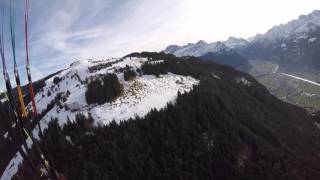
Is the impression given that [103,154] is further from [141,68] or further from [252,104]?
[252,104]

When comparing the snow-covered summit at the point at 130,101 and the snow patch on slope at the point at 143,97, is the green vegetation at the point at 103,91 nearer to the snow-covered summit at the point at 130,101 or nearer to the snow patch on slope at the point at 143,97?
the snow-covered summit at the point at 130,101

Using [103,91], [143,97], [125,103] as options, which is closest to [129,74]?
[103,91]

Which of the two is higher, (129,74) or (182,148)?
(129,74)

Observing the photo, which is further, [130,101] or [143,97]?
[143,97]

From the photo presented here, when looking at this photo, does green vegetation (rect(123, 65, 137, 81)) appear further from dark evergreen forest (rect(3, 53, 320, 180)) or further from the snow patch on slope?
dark evergreen forest (rect(3, 53, 320, 180))

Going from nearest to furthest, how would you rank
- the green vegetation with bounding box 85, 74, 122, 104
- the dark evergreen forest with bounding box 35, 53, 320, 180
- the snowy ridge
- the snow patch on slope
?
the dark evergreen forest with bounding box 35, 53, 320, 180 < the snow patch on slope < the snowy ridge < the green vegetation with bounding box 85, 74, 122, 104

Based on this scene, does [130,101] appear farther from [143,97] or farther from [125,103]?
[143,97]

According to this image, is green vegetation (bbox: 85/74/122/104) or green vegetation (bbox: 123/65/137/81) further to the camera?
green vegetation (bbox: 123/65/137/81)

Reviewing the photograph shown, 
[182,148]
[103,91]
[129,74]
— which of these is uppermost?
[129,74]

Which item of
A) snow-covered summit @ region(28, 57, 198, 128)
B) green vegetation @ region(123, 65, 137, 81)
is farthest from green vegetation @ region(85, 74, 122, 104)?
green vegetation @ region(123, 65, 137, 81)

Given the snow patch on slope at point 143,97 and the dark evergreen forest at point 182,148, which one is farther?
the snow patch on slope at point 143,97

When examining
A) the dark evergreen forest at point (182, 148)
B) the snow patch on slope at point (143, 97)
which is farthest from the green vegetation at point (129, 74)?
the dark evergreen forest at point (182, 148)

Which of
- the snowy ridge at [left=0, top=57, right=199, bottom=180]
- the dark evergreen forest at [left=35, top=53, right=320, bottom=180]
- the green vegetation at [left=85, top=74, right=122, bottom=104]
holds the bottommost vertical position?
the dark evergreen forest at [left=35, top=53, right=320, bottom=180]
